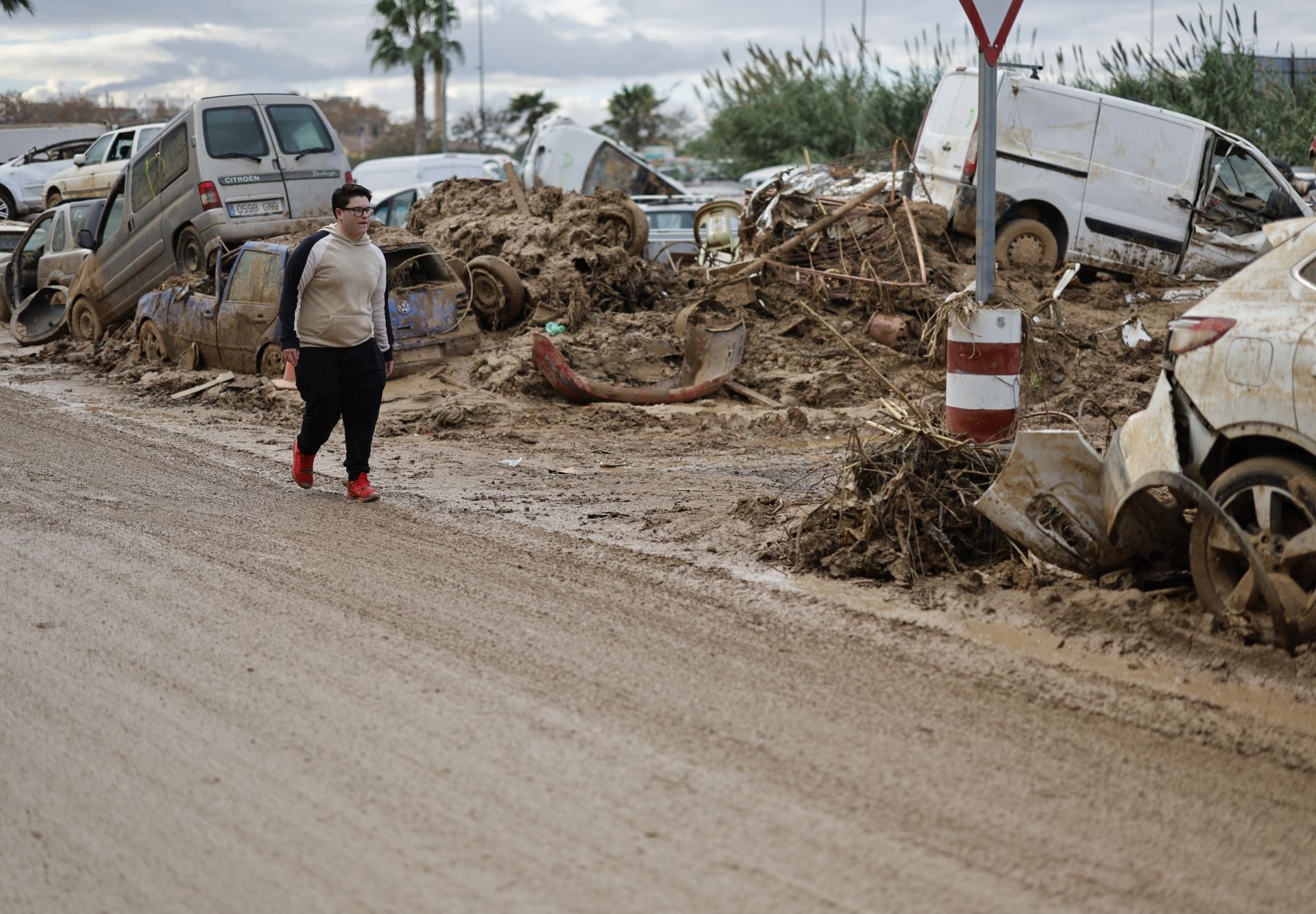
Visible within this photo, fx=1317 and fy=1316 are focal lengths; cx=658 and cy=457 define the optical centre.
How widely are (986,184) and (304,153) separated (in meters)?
11.0

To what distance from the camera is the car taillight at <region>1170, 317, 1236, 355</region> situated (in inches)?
197

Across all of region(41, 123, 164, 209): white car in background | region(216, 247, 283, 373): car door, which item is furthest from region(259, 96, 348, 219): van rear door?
region(41, 123, 164, 209): white car in background

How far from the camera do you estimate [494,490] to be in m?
8.45

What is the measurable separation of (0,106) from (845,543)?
75358mm

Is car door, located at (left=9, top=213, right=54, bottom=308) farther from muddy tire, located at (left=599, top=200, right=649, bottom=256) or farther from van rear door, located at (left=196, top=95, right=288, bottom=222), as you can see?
muddy tire, located at (left=599, top=200, right=649, bottom=256)

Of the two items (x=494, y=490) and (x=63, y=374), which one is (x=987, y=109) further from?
(x=63, y=374)

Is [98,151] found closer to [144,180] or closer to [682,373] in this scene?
[144,180]

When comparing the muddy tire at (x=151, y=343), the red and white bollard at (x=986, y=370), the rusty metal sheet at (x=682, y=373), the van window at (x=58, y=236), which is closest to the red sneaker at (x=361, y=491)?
the red and white bollard at (x=986, y=370)

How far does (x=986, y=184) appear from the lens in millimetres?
6859

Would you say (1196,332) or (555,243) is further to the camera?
(555,243)

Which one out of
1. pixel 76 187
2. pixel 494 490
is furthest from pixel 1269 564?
pixel 76 187

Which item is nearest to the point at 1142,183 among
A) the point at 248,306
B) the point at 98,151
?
the point at 248,306

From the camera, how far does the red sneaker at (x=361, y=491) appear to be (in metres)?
8.00

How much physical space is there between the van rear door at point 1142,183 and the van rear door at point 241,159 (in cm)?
971
